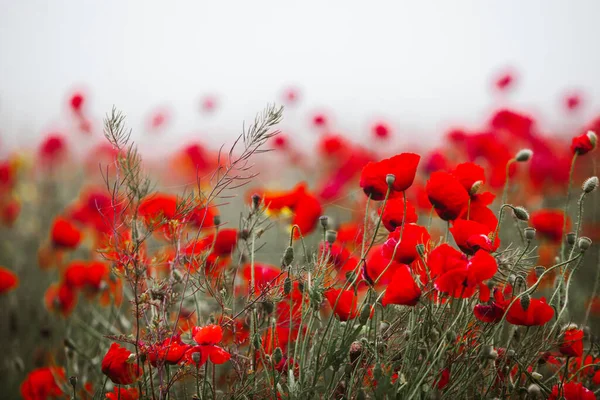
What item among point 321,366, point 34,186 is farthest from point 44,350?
point 34,186

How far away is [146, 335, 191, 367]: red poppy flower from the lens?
1081 millimetres

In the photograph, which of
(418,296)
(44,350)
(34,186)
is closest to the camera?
(418,296)

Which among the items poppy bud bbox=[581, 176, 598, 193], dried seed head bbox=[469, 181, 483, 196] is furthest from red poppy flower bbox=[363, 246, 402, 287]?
poppy bud bbox=[581, 176, 598, 193]

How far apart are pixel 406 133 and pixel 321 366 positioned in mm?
4178

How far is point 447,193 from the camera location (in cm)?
118

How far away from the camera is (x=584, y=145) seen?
1.41 meters

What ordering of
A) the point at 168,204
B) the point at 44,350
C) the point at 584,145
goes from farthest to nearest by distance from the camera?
1. the point at 44,350
2. the point at 168,204
3. the point at 584,145

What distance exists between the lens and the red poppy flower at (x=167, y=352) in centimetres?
108

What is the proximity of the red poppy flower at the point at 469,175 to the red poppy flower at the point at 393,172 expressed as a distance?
112 mm

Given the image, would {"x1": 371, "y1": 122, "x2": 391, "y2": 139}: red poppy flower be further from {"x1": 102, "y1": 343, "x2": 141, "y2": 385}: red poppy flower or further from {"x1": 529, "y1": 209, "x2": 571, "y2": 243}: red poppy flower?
{"x1": 102, "y1": 343, "x2": 141, "y2": 385}: red poppy flower

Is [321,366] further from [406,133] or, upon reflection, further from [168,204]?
[406,133]

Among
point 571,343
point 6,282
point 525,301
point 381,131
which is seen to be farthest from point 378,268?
point 381,131

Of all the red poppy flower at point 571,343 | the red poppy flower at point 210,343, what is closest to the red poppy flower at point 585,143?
the red poppy flower at point 571,343

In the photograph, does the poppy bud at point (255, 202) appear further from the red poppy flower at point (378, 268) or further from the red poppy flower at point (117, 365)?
the red poppy flower at point (117, 365)
